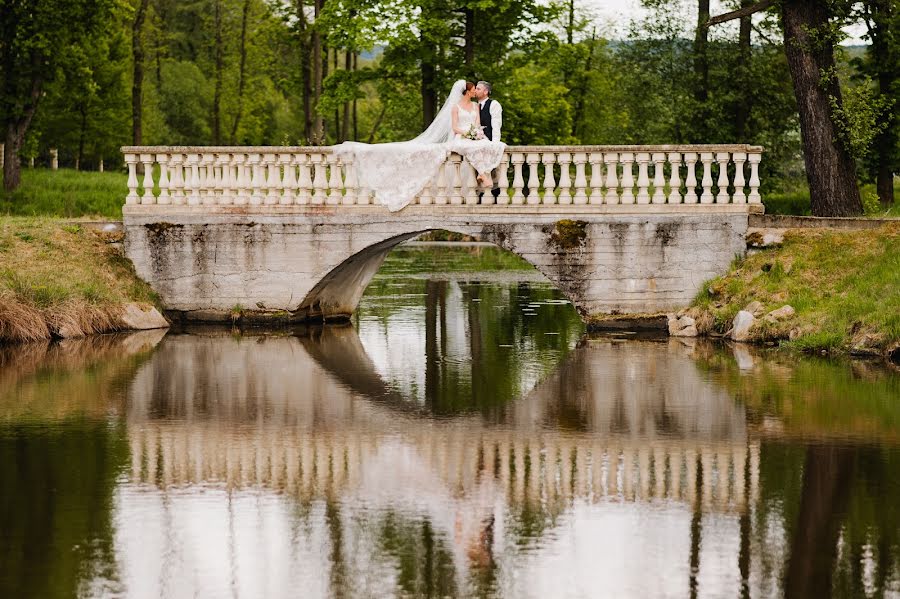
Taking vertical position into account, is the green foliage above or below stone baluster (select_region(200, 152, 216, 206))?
above

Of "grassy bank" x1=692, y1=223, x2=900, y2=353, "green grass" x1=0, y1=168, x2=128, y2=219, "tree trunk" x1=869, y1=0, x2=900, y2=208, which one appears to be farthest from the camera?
"green grass" x1=0, y1=168, x2=128, y2=219

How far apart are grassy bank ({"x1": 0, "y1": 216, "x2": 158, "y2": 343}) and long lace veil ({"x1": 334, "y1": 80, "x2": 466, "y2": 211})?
11.7ft

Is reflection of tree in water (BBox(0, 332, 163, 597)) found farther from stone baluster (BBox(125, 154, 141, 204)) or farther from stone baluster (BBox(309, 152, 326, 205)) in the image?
stone baluster (BBox(309, 152, 326, 205))

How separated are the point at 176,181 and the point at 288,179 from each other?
1.63 m

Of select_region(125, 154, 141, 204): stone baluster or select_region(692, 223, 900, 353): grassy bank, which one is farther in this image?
select_region(125, 154, 141, 204): stone baluster

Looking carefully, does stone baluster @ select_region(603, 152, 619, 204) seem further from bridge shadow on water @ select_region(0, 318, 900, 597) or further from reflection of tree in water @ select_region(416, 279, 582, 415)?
bridge shadow on water @ select_region(0, 318, 900, 597)

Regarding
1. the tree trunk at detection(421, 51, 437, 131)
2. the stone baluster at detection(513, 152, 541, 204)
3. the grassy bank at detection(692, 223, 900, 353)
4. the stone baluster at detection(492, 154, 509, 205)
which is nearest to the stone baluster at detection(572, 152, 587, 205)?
the stone baluster at detection(513, 152, 541, 204)

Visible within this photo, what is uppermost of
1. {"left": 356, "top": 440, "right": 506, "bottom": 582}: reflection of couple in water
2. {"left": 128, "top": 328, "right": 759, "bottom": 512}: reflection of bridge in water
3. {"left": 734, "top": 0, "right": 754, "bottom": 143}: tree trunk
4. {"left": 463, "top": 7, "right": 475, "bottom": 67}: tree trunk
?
{"left": 463, "top": 7, "right": 475, "bottom": 67}: tree trunk

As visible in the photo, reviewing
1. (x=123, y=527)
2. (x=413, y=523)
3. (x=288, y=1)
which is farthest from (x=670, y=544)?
(x=288, y=1)

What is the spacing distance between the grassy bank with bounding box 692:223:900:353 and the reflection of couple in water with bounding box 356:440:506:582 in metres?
7.28

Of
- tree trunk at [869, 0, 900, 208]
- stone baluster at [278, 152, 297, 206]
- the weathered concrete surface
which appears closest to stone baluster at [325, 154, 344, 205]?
the weathered concrete surface

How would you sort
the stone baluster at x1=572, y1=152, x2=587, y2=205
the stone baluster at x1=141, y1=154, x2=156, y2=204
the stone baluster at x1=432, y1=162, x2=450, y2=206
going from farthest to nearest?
the stone baluster at x1=141, y1=154, x2=156, y2=204
the stone baluster at x1=432, y1=162, x2=450, y2=206
the stone baluster at x1=572, y1=152, x2=587, y2=205

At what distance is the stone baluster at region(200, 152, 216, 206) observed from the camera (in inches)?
772

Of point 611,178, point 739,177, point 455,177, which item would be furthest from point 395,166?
point 739,177
